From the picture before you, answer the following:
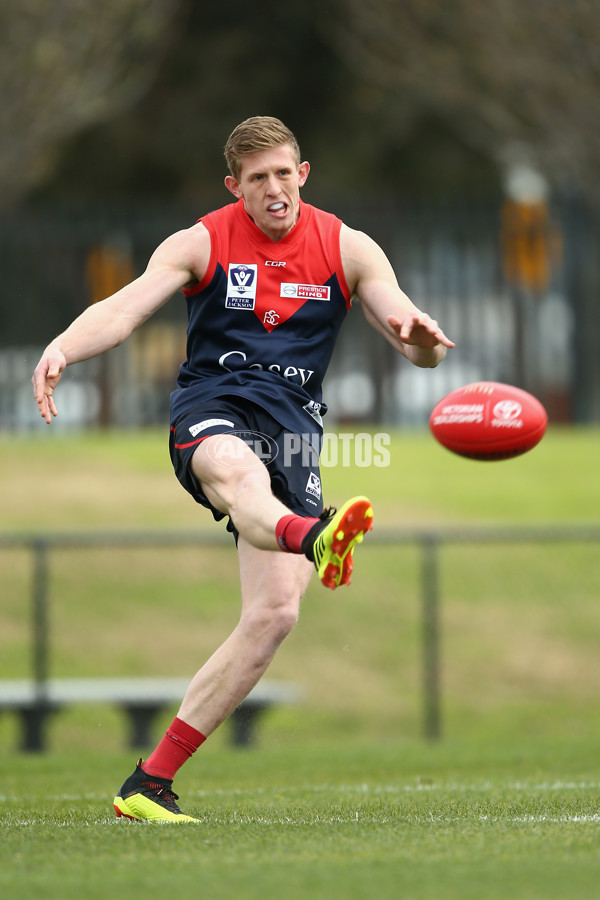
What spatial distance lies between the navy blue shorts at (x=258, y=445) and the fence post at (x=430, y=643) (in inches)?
194

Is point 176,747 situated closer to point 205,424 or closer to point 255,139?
point 205,424

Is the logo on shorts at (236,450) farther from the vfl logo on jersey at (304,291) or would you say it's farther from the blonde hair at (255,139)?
the blonde hair at (255,139)

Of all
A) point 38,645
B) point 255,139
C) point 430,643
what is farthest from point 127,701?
point 255,139

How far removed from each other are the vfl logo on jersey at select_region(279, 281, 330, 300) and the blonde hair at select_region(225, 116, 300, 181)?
0.49 m

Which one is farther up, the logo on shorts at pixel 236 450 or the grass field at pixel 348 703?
the logo on shorts at pixel 236 450

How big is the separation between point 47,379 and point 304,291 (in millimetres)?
1165

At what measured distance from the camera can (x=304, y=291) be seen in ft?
19.5

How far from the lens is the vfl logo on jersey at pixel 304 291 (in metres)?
5.91

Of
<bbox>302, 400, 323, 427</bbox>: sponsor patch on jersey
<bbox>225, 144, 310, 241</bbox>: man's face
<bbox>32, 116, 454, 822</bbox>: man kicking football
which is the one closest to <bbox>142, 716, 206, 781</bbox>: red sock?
<bbox>32, 116, 454, 822</bbox>: man kicking football

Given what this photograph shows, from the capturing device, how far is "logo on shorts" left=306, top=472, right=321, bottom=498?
18.9ft

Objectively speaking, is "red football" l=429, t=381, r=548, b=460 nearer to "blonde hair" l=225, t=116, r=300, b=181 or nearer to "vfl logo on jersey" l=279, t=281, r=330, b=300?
"vfl logo on jersey" l=279, t=281, r=330, b=300

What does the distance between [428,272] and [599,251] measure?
8.67 feet

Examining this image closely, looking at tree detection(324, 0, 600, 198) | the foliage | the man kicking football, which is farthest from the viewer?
the foliage

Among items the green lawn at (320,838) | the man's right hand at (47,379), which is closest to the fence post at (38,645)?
the green lawn at (320,838)
